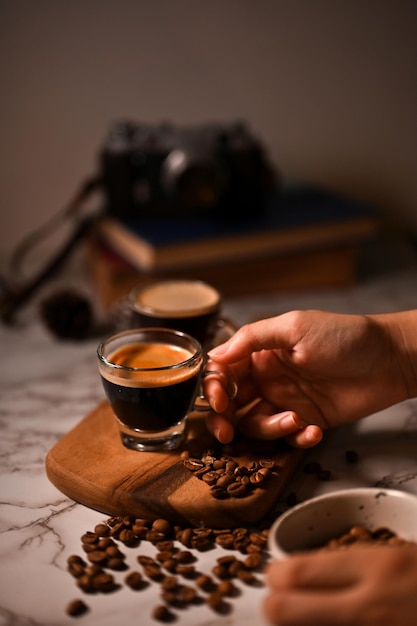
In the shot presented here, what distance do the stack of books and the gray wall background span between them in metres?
0.27

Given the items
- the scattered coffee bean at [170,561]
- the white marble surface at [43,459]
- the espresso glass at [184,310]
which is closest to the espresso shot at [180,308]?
the espresso glass at [184,310]

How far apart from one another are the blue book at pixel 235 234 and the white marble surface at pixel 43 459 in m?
0.13

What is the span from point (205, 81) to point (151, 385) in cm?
116

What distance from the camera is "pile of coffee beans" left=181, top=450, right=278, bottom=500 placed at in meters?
0.95

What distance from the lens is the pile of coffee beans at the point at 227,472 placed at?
948mm

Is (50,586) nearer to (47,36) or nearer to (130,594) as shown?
(130,594)

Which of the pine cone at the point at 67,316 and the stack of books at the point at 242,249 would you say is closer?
the pine cone at the point at 67,316

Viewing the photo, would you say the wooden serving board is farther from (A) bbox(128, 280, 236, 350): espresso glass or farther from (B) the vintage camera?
(B) the vintage camera

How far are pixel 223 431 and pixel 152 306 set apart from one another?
1.32 ft

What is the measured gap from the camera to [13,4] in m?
1.74

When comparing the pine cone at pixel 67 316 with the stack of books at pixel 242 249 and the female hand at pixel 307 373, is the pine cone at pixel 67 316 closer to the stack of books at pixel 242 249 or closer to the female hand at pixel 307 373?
the stack of books at pixel 242 249

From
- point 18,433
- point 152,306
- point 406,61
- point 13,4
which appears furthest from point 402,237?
point 18,433

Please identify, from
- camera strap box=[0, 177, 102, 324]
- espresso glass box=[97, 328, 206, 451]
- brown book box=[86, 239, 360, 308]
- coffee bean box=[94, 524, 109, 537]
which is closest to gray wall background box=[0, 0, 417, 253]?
camera strap box=[0, 177, 102, 324]

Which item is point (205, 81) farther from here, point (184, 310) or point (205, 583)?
point (205, 583)
